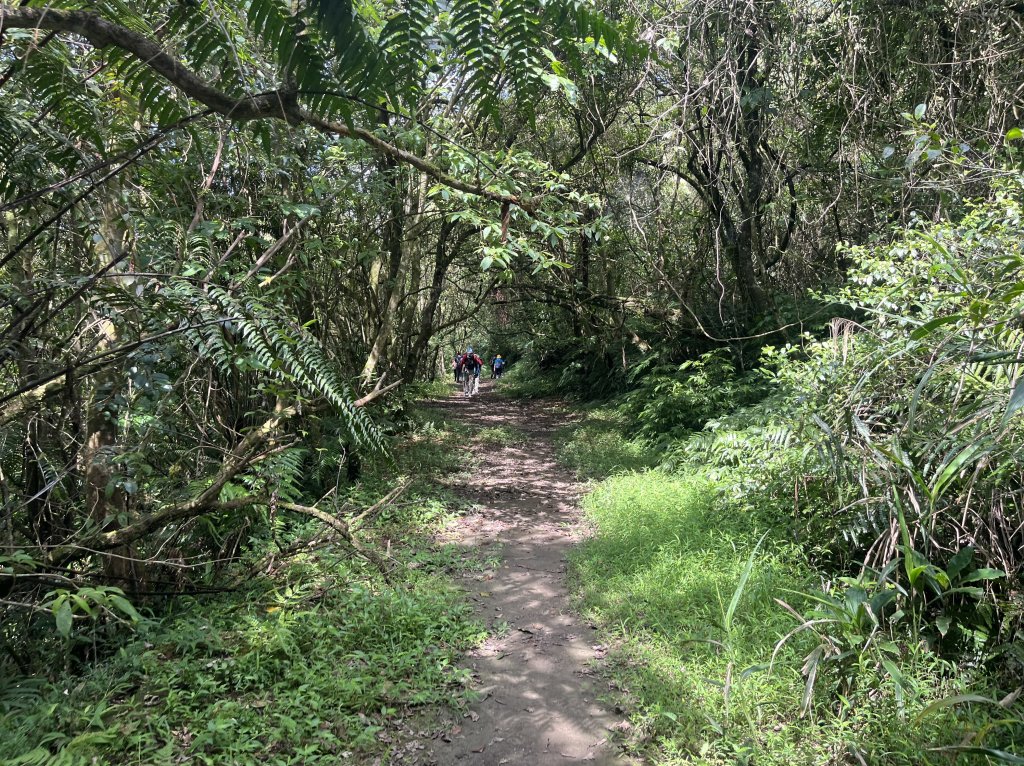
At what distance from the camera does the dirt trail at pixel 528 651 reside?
2.98m

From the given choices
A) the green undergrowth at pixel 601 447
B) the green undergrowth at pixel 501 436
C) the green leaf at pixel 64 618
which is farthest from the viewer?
the green undergrowth at pixel 501 436

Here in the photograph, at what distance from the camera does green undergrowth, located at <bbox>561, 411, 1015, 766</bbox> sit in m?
2.48

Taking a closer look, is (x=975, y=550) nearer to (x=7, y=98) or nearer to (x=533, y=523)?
(x=533, y=523)

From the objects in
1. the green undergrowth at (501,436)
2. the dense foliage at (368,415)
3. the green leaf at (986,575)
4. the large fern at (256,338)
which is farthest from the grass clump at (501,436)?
Result: the green leaf at (986,575)

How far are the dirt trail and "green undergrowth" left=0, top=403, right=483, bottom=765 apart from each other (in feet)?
0.71

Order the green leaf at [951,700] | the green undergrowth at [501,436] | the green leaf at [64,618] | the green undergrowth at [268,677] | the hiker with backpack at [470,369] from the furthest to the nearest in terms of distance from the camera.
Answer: the hiker with backpack at [470,369] < the green undergrowth at [501,436] < the green undergrowth at [268,677] < the green leaf at [951,700] < the green leaf at [64,618]

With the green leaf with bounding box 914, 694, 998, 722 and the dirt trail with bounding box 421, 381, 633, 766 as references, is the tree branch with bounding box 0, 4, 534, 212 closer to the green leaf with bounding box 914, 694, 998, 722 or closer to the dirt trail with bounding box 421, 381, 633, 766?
the dirt trail with bounding box 421, 381, 633, 766

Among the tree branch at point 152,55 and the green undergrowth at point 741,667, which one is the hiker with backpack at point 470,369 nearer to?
the green undergrowth at point 741,667

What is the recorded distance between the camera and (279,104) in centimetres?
181

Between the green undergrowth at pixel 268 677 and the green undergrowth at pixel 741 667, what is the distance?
3.61ft

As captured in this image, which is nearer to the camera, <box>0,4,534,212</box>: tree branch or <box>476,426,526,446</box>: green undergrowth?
<box>0,4,534,212</box>: tree branch

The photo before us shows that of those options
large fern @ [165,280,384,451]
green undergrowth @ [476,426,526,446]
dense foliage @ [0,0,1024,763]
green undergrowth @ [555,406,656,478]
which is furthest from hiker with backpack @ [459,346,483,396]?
large fern @ [165,280,384,451]

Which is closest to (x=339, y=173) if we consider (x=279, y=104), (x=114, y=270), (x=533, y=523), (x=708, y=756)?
(x=114, y=270)

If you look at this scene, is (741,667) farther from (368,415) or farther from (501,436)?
(501,436)
